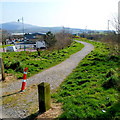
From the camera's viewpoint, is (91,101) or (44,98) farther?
(91,101)

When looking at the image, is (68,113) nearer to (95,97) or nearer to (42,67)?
(95,97)

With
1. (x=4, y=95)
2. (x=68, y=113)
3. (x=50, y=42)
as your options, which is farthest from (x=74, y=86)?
(x=50, y=42)

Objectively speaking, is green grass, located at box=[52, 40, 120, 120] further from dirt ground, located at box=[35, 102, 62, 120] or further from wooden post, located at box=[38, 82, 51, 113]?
wooden post, located at box=[38, 82, 51, 113]

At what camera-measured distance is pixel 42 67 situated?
10.2m

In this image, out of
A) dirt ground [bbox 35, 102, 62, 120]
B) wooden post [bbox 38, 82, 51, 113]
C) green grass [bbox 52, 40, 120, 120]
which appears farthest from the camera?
wooden post [bbox 38, 82, 51, 113]

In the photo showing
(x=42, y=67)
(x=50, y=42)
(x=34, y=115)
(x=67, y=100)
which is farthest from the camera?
(x=50, y=42)

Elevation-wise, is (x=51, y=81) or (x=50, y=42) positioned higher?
(x=50, y=42)

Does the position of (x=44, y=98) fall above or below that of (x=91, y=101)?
above

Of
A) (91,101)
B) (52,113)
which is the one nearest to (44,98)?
(52,113)

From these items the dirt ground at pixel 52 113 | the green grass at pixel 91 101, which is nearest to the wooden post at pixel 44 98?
the dirt ground at pixel 52 113

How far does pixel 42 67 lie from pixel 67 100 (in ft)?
18.2

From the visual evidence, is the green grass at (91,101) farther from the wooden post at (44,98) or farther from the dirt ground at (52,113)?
the wooden post at (44,98)

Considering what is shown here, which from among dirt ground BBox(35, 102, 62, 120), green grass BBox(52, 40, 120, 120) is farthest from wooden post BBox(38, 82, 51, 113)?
green grass BBox(52, 40, 120, 120)

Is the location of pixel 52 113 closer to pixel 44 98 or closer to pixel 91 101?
pixel 44 98
